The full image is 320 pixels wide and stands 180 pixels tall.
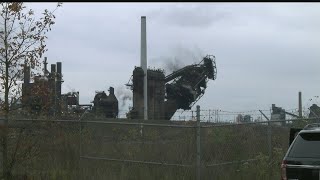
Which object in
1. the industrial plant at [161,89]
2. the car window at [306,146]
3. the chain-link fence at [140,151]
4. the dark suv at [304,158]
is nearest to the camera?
the dark suv at [304,158]

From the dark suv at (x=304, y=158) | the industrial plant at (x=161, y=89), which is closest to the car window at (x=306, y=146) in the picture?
the dark suv at (x=304, y=158)

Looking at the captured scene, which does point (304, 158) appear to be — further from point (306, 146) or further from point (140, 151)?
point (140, 151)

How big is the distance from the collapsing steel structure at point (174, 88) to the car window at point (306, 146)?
111 feet

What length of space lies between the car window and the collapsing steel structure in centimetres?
3378

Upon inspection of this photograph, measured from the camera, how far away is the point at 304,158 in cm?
718

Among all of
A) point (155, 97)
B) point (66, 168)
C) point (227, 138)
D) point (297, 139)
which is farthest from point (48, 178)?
point (155, 97)

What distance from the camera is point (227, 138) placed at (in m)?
12.4

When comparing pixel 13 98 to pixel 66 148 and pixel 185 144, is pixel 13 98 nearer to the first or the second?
pixel 66 148

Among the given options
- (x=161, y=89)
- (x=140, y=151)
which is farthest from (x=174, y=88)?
(x=140, y=151)

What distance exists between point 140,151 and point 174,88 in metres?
30.9

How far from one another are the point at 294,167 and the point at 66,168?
6917mm

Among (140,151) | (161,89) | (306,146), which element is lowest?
(140,151)

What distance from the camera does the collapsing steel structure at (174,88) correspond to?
41.7 meters

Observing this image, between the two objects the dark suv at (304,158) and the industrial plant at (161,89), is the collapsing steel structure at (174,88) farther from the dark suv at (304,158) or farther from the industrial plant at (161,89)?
the dark suv at (304,158)
